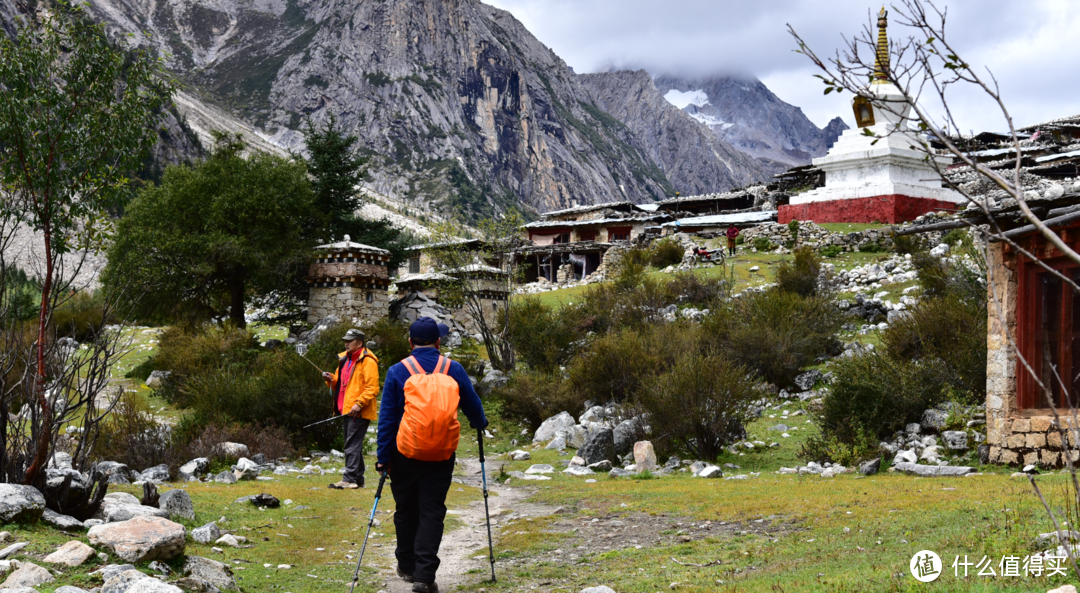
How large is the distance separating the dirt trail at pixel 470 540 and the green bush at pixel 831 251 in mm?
22303

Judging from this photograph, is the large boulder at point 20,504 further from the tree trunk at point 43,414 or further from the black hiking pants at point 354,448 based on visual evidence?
the black hiking pants at point 354,448

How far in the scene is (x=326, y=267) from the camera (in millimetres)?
27625

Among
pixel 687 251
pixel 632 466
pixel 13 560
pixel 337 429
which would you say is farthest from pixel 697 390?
pixel 687 251

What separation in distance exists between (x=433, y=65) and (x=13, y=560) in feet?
575

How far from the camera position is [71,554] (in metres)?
5.10

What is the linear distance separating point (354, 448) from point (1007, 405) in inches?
315

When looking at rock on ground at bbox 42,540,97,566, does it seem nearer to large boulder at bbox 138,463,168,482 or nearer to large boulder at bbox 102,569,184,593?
large boulder at bbox 102,569,184,593

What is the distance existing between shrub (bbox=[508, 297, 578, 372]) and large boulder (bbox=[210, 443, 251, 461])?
9387mm

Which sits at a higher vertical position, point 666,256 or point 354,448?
point 666,256

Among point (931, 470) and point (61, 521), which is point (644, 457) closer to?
point (931, 470)

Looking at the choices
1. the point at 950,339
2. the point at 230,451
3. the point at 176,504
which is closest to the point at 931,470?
the point at 950,339

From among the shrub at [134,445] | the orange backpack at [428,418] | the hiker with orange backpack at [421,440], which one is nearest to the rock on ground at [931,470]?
the hiker with orange backpack at [421,440]

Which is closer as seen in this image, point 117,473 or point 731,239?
point 117,473

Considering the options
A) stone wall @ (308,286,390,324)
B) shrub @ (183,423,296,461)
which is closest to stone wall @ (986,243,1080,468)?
shrub @ (183,423,296,461)
